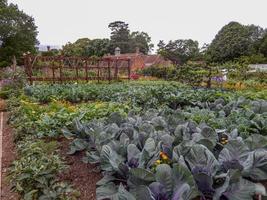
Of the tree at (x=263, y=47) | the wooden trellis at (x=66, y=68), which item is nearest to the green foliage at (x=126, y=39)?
the tree at (x=263, y=47)

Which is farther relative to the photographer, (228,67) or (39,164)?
(228,67)

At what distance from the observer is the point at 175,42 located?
167ft

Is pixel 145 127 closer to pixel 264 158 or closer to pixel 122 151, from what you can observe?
pixel 122 151

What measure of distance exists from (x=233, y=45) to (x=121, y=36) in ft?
76.5

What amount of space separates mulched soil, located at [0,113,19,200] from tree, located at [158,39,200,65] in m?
37.9

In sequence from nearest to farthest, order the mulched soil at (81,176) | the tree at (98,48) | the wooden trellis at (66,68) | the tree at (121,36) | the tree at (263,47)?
the mulched soil at (81,176) → the wooden trellis at (66,68) → the tree at (263,47) → the tree at (98,48) → the tree at (121,36)

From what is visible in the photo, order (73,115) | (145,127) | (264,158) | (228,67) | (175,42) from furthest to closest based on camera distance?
(175,42), (228,67), (73,115), (145,127), (264,158)

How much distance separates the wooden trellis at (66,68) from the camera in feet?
54.5

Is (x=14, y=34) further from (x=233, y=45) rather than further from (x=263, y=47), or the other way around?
(x=263, y=47)

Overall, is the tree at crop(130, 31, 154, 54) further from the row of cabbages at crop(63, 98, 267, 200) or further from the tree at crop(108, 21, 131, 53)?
the row of cabbages at crop(63, 98, 267, 200)

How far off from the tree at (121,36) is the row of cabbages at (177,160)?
181 ft

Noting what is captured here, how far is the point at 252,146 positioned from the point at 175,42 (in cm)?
4838

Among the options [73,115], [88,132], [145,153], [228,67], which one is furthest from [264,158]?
[228,67]

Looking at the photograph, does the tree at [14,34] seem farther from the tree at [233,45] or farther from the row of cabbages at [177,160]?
the row of cabbages at [177,160]
